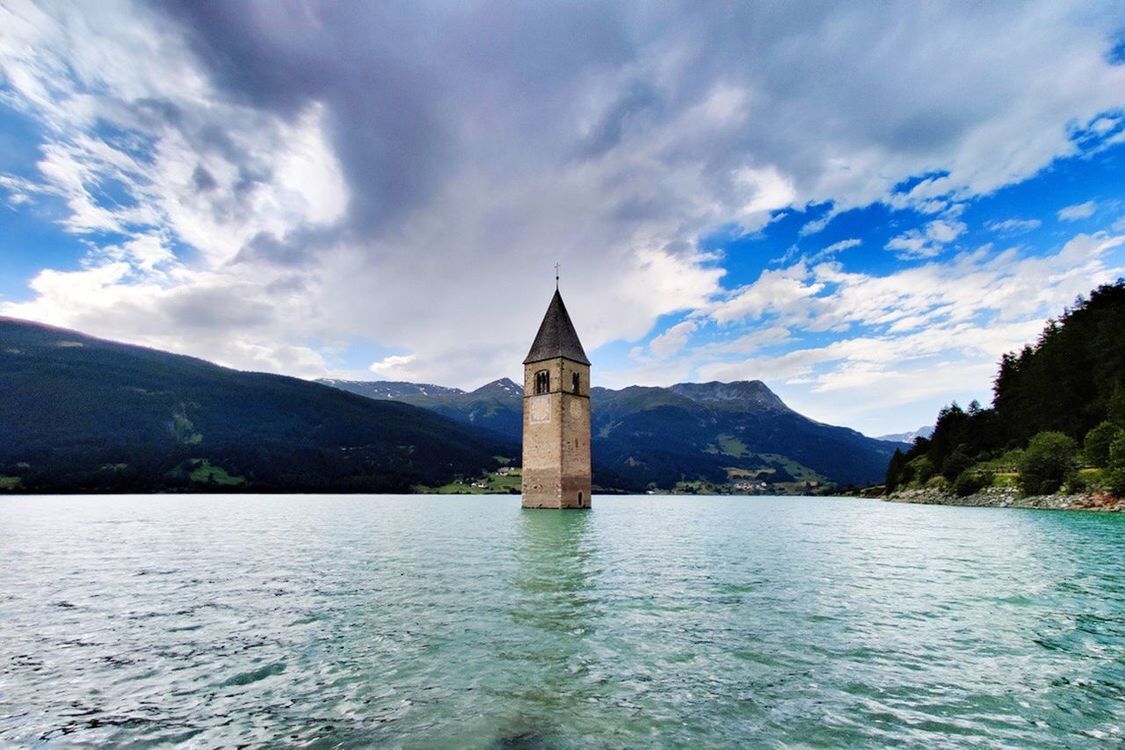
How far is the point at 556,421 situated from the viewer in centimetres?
6644

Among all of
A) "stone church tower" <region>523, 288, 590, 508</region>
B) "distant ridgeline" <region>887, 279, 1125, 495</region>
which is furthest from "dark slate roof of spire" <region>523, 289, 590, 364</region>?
"distant ridgeline" <region>887, 279, 1125, 495</region>

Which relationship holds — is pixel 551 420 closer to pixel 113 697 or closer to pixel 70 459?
pixel 113 697

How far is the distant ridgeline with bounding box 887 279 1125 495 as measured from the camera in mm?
64000

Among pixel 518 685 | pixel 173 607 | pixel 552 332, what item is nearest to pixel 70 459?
pixel 552 332

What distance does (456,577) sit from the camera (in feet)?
65.7

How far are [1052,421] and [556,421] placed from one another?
77.0m

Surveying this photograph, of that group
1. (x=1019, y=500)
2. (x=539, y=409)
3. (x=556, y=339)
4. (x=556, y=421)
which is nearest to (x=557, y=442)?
(x=556, y=421)

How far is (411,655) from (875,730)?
25.4 ft

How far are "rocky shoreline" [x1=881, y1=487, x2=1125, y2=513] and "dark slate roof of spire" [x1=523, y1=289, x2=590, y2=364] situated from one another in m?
55.0

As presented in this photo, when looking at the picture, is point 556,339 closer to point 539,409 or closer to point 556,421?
point 539,409

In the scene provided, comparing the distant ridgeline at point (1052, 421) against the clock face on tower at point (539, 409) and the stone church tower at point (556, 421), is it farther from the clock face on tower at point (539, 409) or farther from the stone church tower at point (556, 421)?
the clock face on tower at point (539, 409)

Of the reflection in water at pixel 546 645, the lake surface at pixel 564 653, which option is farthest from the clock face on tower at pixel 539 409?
the lake surface at pixel 564 653

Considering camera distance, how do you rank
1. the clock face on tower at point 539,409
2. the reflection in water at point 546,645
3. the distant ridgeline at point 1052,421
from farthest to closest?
1. the clock face on tower at point 539,409
2. the distant ridgeline at point 1052,421
3. the reflection in water at point 546,645

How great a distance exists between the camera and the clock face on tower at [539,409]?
67.5 metres
